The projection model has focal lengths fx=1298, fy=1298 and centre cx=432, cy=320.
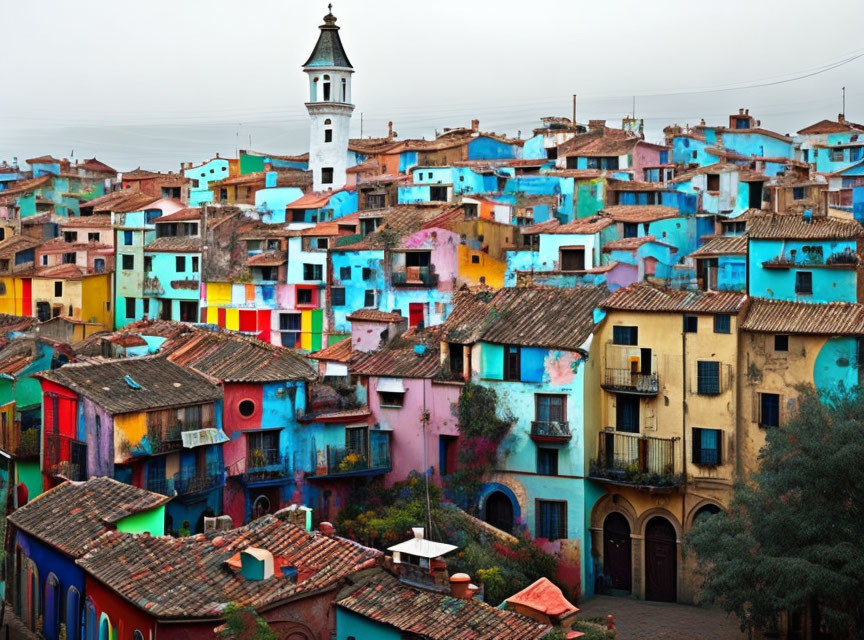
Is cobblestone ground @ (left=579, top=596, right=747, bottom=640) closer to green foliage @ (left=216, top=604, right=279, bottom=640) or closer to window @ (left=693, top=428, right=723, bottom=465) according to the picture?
window @ (left=693, top=428, right=723, bottom=465)

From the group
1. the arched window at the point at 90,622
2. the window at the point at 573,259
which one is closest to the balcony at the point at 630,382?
the window at the point at 573,259

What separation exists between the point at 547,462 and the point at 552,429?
1.11 m

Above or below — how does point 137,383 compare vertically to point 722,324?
below

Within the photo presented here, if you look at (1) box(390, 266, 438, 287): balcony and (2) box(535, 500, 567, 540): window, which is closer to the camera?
(2) box(535, 500, 567, 540): window

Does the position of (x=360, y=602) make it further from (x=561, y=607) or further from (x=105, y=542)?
(x=105, y=542)

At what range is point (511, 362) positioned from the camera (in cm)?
3819

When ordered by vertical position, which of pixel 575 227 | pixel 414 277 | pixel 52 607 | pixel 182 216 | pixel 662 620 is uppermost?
pixel 182 216

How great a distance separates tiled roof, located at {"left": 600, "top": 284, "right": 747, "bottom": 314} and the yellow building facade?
4cm

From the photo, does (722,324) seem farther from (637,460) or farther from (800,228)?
(800,228)

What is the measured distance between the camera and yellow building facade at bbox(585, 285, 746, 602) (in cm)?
3662

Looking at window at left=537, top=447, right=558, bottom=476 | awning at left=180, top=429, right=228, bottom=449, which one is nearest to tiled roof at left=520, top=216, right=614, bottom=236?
window at left=537, top=447, right=558, bottom=476

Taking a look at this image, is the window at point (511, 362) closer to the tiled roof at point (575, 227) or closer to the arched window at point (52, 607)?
the tiled roof at point (575, 227)

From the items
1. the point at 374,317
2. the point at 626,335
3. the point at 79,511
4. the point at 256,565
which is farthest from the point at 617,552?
the point at 256,565

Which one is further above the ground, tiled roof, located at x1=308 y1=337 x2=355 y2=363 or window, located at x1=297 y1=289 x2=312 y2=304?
window, located at x1=297 y1=289 x2=312 y2=304
